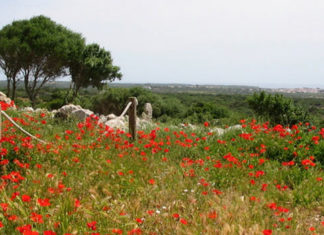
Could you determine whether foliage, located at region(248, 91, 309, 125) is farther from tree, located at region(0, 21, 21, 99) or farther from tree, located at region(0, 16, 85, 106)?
tree, located at region(0, 21, 21, 99)

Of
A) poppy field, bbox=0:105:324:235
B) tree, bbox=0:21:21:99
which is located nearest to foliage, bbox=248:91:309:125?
poppy field, bbox=0:105:324:235

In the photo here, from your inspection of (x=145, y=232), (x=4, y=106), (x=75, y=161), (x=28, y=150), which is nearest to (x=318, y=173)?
(x=145, y=232)

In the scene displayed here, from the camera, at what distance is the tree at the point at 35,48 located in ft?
86.6

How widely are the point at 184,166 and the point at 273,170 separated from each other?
1545 millimetres

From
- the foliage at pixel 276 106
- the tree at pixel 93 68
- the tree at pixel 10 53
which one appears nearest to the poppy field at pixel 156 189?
the foliage at pixel 276 106

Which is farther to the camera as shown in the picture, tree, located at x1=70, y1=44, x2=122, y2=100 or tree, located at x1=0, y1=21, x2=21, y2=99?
tree, located at x1=70, y1=44, x2=122, y2=100

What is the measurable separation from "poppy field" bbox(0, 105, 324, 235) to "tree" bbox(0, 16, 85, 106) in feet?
70.3

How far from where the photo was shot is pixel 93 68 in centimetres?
3134

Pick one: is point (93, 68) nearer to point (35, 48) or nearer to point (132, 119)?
point (35, 48)

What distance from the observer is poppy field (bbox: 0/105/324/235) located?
137 inches

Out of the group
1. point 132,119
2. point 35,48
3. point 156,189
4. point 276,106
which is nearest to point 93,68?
point 35,48

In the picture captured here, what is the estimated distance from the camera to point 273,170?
18.9 ft

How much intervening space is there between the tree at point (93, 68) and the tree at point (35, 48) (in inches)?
41.9

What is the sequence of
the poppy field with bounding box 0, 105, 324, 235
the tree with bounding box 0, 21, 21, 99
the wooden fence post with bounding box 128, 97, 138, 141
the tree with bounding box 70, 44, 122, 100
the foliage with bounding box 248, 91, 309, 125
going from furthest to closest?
the tree with bounding box 70, 44, 122, 100
the tree with bounding box 0, 21, 21, 99
the foliage with bounding box 248, 91, 309, 125
the wooden fence post with bounding box 128, 97, 138, 141
the poppy field with bounding box 0, 105, 324, 235
